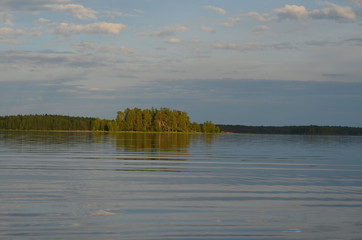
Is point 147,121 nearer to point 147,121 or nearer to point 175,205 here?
point 147,121

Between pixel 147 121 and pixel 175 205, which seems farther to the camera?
pixel 147 121

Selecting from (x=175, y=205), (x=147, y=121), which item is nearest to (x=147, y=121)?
(x=147, y=121)

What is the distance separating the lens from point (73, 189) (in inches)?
626

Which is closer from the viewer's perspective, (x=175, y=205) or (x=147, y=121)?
(x=175, y=205)

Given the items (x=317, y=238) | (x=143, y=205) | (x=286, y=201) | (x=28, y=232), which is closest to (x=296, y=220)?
(x=317, y=238)

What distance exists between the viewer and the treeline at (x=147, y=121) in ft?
604

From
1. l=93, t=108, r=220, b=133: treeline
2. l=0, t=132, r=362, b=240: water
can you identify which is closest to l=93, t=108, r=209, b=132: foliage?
l=93, t=108, r=220, b=133: treeline

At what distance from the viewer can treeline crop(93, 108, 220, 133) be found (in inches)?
7244

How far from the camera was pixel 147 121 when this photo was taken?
18712 cm

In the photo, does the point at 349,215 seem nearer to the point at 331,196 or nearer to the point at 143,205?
the point at 331,196

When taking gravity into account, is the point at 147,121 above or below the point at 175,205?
above

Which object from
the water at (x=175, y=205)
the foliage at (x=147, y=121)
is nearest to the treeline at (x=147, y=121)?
the foliage at (x=147, y=121)

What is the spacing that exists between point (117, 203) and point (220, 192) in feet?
13.7

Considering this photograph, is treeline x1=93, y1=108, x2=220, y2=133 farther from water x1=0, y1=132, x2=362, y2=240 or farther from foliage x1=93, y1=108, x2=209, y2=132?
water x1=0, y1=132, x2=362, y2=240
